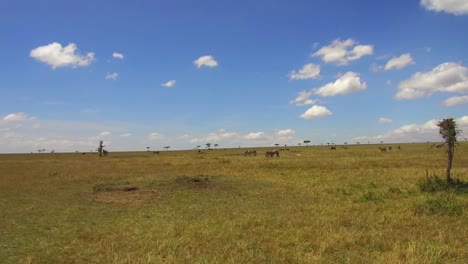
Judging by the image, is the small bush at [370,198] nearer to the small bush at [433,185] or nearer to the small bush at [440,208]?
the small bush at [440,208]

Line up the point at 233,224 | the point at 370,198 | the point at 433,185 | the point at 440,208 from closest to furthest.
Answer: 1. the point at 233,224
2. the point at 440,208
3. the point at 370,198
4. the point at 433,185

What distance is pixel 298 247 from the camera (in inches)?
479

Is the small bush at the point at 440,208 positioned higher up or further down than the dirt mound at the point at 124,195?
further down

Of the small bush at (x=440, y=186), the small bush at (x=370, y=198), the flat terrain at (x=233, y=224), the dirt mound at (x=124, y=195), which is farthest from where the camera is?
the small bush at (x=440, y=186)

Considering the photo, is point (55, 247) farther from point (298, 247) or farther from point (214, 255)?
point (298, 247)

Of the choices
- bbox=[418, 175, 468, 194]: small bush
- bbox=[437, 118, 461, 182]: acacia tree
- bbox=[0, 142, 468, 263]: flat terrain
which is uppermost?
bbox=[437, 118, 461, 182]: acacia tree

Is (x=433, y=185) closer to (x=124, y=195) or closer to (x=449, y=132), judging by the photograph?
(x=449, y=132)

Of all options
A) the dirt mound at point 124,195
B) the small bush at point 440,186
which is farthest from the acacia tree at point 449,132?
the dirt mound at point 124,195

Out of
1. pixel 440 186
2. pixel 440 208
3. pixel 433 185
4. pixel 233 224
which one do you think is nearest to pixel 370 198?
pixel 440 208

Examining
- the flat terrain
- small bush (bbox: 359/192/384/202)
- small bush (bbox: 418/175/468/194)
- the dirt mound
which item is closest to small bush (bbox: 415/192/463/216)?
the flat terrain

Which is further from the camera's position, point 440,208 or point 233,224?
point 440,208

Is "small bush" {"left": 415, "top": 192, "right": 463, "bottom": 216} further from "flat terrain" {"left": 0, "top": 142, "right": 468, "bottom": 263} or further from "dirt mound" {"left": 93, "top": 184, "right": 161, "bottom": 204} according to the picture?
"dirt mound" {"left": 93, "top": 184, "right": 161, "bottom": 204}

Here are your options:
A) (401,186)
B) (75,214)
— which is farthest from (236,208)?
(401,186)

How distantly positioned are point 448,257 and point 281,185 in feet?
60.4
